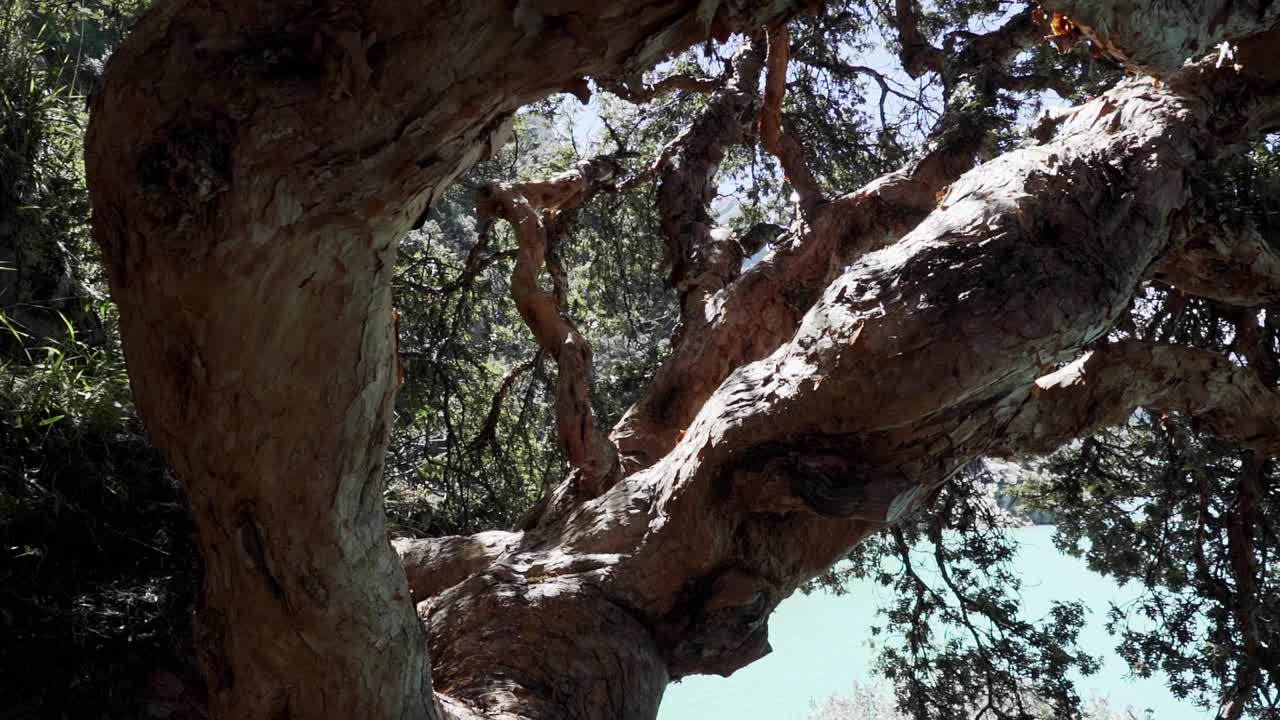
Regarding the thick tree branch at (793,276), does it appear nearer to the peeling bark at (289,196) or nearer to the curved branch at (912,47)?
the curved branch at (912,47)

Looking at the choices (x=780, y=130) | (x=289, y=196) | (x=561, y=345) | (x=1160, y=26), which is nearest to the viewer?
(x=289, y=196)

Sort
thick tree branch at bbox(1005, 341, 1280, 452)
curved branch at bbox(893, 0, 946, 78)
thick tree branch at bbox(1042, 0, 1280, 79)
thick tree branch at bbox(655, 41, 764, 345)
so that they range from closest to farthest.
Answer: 1. thick tree branch at bbox(1042, 0, 1280, 79)
2. thick tree branch at bbox(1005, 341, 1280, 452)
3. thick tree branch at bbox(655, 41, 764, 345)
4. curved branch at bbox(893, 0, 946, 78)

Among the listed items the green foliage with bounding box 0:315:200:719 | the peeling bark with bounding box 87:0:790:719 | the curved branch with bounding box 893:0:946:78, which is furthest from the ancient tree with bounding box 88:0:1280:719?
the green foliage with bounding box 0:315:200:719

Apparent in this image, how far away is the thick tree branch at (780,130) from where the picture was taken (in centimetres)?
518

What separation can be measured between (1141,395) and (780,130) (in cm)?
259

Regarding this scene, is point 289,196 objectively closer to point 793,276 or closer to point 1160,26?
point 1160,26

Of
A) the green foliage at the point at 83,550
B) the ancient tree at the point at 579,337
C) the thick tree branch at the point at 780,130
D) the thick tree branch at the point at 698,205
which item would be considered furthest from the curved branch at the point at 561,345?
the thick tree branch at the point at 780,130

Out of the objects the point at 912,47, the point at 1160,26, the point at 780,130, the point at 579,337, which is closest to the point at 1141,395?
the point at 1160,26

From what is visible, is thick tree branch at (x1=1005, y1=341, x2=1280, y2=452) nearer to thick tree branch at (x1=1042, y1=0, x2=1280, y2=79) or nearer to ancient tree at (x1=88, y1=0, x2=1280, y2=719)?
ancient tree at (x1=88, y1=0, x2=1280, y2=719)

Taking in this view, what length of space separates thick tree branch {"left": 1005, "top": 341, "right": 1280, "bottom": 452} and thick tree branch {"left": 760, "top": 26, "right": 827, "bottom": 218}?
1.96 m

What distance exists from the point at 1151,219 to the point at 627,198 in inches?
162

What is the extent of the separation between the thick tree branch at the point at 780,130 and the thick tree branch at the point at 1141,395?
1.96 meters

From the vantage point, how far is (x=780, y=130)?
5500mm

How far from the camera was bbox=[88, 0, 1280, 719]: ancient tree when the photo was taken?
1485 millimetres
